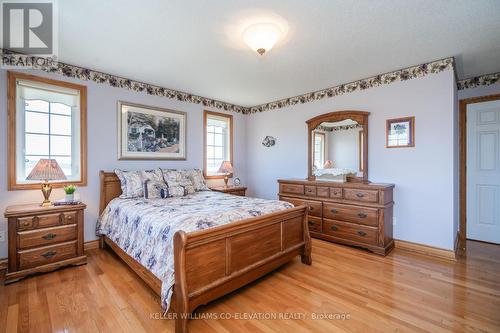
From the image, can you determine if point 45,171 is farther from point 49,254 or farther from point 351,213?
point 351,213

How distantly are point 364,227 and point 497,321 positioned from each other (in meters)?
1.49

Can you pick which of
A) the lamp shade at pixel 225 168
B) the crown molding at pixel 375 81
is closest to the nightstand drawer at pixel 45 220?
the lamp shade at pixel 225 168

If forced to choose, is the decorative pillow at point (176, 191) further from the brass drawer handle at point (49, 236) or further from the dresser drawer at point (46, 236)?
the brass drawer handle at point (49, 236)

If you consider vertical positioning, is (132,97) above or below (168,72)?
below

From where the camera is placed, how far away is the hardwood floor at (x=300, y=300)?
1765mm

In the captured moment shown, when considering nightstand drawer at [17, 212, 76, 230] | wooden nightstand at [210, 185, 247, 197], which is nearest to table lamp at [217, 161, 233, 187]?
wooden nightstand at [210, 185, 247, 197]

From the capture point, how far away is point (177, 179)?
3.69m

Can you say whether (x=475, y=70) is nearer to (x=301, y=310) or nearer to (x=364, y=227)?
(x=364, y=227)

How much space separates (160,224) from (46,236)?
151cm

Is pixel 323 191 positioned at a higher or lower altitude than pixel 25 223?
higher

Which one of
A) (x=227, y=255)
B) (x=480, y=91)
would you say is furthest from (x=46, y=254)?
(x=480, y=91)

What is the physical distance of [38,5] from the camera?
195cm

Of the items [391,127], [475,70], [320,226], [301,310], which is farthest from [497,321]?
[475,70]

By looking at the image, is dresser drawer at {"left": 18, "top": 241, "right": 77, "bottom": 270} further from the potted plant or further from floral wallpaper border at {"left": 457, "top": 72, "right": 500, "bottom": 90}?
floral wallpaper border at {"left": 457, "top": 72, "right": 500, "bottom": 90}
